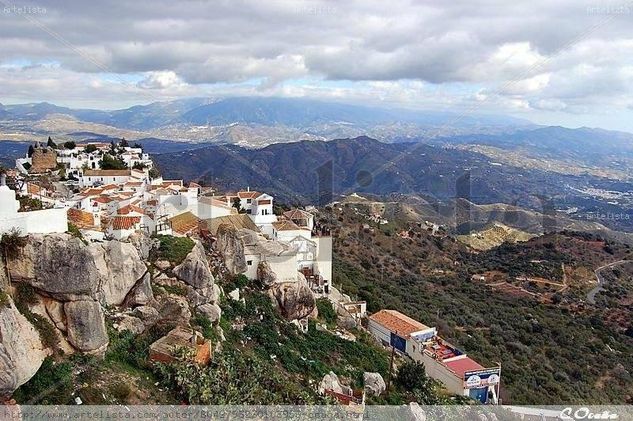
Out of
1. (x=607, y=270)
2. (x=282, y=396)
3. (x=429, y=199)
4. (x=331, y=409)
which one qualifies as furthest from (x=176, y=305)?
(x=429, y=199)

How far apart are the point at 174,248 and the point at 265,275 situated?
4.40 metres

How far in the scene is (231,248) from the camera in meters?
20.8

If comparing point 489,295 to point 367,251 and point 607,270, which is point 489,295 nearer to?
point 367,251

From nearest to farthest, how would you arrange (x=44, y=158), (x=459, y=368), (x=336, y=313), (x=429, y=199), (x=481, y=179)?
(x=459, y=368) < (x=336, y=313) < (x=44, y=158) < (x=429, y=199) < (x=481, y=179)

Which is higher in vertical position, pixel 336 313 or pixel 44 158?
pixel 44 158

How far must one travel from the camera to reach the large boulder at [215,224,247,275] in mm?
20672

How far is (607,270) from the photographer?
147ft

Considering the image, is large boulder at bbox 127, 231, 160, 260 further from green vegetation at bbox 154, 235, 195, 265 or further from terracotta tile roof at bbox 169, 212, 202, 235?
terracotta tile roof at bbox 169, 212, 202, 235

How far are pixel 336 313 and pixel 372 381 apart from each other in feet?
18.2

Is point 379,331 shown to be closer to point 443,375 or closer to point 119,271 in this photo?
point 443,375

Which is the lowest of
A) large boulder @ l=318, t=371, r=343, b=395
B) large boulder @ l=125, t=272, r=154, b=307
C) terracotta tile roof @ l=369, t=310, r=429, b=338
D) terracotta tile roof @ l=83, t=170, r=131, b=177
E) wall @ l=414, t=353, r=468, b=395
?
wall @ l=414, t=353, r=468, b=395

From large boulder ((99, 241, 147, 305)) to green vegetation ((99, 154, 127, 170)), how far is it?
63.5 feet

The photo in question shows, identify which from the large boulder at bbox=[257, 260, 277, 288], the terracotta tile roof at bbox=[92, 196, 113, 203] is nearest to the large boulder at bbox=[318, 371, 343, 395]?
the large boulder at bbox=[257, 260, 277, 288]

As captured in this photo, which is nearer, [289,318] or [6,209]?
[6,209]
